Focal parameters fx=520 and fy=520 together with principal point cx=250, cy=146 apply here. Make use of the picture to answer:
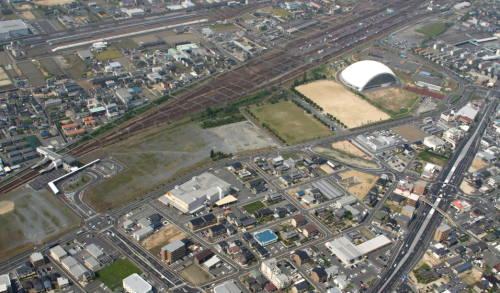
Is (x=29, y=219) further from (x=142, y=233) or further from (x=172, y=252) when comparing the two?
(x=172, y=252)

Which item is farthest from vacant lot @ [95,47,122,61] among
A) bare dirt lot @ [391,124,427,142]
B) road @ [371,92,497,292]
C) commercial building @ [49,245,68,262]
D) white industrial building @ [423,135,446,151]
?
road @ [371,92,497,292]

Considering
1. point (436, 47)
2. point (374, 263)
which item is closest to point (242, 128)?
point (374, 263)

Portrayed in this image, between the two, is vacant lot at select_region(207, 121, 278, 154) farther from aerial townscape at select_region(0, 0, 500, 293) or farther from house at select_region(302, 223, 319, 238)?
house at select_region(302, 223, 319, 238)

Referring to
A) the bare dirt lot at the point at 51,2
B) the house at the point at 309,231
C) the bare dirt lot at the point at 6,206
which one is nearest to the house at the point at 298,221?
the house at the point at 309,231

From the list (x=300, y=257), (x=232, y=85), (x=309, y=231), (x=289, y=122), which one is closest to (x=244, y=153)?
(x=289, y=122)

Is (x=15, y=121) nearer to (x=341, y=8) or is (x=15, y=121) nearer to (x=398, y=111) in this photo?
(x=398, y=111)

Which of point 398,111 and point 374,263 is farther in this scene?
point 398,111
